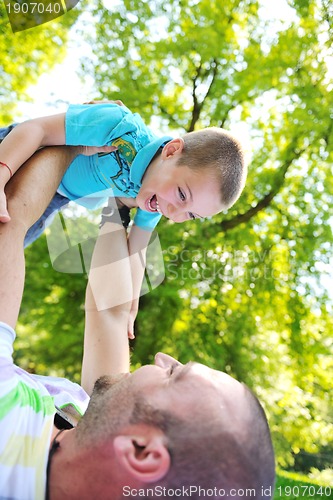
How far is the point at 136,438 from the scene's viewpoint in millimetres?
1063

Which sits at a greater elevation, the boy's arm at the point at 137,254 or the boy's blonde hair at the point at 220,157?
the boy's blonde hair at the point at 220,157

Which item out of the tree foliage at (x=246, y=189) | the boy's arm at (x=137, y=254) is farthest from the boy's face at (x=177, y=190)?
the tree foliage at (x=246, y=189)

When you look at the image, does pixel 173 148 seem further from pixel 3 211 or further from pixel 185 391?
pixel 185 391

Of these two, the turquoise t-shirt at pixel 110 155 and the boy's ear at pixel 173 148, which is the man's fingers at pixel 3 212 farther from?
the boy's ear at pixel 173 148

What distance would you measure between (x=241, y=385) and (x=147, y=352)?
590 centimetres

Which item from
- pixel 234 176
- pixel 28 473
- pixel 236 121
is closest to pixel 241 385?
pixel 28 473

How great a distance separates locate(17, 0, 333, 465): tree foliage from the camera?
6.57m

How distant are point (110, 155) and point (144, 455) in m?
1.31

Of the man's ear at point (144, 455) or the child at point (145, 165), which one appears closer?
the man's ear at point (144, 455)

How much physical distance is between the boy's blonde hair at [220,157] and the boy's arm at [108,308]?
0.45m

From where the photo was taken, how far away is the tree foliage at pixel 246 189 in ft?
21.6

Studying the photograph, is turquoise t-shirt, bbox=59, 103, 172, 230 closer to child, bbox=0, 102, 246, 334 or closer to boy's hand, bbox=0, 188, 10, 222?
child, bbox=0, 102, 246, 334

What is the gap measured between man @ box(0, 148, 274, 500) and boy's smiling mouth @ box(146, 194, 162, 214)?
0.78 meters

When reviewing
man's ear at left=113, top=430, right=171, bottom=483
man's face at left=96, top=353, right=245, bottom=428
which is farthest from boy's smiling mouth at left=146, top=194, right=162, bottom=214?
man's ear at left=113, top=430, right=171, bottom=483
